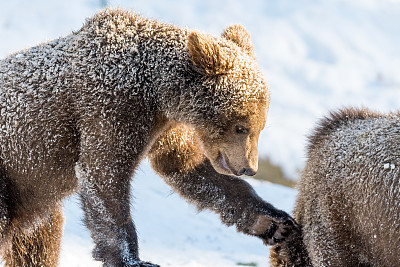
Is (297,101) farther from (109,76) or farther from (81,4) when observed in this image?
(109,76)

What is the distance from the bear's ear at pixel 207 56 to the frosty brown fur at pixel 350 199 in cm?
138

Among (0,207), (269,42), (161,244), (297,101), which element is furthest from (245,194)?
(269,42)

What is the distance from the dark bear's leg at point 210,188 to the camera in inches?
217

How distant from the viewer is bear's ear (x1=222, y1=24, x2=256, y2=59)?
5.39 meters

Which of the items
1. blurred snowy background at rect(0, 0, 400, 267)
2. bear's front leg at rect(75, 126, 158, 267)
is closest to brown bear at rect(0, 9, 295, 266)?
bear's front leg at rect(75, 126, 158, 267)

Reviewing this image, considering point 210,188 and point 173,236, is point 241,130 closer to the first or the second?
point 210,188

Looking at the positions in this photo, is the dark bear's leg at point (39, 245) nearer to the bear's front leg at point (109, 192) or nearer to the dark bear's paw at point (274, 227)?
the bear's front leg at point (109, 192)

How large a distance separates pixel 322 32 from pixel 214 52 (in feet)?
65.0

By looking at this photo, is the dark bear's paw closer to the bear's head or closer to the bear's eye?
the bear's head

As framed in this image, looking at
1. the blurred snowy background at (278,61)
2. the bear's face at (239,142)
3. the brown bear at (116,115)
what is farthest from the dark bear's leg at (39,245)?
the blurred snowy background at (278,61)

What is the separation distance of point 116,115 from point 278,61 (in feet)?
59.0

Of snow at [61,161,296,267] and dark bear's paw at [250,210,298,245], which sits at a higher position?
dark bear's paw at [250,210,298,245]

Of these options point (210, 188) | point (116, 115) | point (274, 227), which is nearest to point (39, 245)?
point (210, 188)

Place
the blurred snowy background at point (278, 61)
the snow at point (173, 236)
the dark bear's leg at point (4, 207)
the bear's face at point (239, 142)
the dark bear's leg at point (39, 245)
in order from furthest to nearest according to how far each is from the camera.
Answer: the blurred snowy background at point (278, 61)
the snow at point (173, 236)
the dark bear's leg at point (39, 245)
the dark bear's leg at point (4, 207)
the bear's face at point (239, 142)
